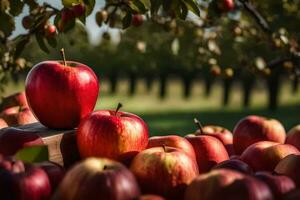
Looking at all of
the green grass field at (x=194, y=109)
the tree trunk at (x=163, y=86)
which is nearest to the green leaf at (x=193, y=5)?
the green grass field at (x=194, y=109)

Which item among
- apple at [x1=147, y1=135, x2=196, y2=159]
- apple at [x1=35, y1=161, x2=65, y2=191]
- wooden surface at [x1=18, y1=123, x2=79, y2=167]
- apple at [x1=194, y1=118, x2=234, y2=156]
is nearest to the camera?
apple at [x1=35, y1=161, x2=65, y2=191]

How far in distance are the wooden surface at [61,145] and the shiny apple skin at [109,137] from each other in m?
0.08

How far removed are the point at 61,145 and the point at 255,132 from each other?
1292 mm

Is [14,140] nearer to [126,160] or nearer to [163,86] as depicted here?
[126,160]

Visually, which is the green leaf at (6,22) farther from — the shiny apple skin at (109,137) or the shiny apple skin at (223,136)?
the shiny apple skin at (109,137)

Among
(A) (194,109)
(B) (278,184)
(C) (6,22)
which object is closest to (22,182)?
(B) (278,184)

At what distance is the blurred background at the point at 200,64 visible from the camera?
5.34 m

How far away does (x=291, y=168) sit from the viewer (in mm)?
2131

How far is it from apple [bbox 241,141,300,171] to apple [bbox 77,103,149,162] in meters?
0.47

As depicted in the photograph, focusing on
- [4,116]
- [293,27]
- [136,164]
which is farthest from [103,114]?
[293,27]

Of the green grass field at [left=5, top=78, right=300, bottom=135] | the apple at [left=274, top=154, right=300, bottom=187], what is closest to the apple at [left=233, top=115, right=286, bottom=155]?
the apple at [left=274, top=154, right=300, bottom=187]

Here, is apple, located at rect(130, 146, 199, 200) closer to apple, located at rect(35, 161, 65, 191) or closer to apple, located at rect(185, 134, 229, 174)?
apple, located at rect(35, 161, 65, 191)

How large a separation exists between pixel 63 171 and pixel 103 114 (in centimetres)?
36

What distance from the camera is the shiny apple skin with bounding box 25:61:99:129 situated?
2.60 metres
